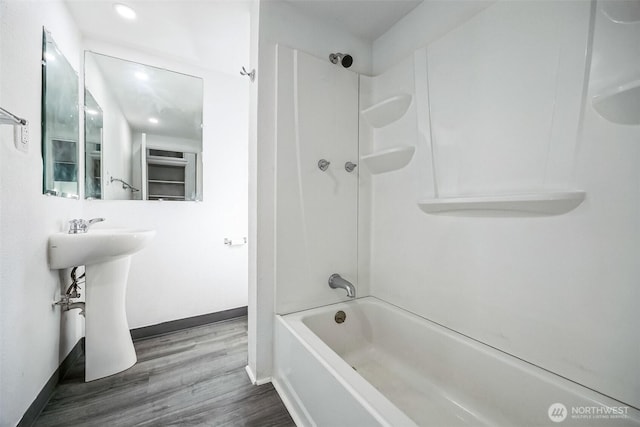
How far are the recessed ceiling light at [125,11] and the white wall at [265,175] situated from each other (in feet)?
3.08

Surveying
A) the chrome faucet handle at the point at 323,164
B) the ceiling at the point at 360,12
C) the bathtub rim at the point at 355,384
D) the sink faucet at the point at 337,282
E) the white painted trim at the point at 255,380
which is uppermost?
the ceiling at the point at 360,12

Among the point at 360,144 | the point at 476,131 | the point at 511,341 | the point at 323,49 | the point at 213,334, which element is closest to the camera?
the point at 511,341

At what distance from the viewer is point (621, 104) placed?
0.80 metres

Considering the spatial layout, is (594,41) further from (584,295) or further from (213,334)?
(213,334)

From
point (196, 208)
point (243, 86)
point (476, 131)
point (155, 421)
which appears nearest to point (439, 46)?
point (476, 131)

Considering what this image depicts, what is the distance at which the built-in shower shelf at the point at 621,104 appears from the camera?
756 mm

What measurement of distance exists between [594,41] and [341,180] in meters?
1.27

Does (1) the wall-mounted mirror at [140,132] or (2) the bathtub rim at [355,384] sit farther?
(1) the wall-mounted mirror at [140,132]

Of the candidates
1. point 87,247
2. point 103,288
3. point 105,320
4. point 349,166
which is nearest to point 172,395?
point 105,320

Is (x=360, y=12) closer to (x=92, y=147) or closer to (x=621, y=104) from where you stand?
(x=621, y=104)

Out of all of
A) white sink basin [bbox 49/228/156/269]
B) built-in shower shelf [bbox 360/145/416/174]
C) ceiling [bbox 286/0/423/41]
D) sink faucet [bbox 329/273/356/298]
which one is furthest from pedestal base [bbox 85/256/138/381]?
ceiling [bbox 286/0/423/41]

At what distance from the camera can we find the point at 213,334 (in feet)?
6.91

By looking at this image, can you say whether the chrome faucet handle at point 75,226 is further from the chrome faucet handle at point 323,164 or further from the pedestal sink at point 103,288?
the chrome faucet handle at point 323,164

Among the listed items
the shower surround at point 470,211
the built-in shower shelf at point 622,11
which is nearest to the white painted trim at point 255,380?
the shower surround at point 470,211
